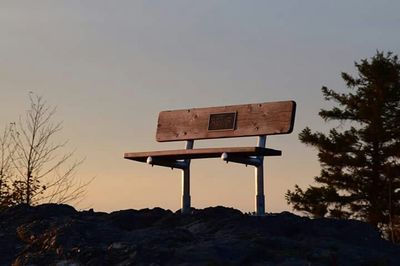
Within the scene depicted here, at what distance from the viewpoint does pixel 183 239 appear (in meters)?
6.78

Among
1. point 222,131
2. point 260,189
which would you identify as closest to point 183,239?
point 260,189

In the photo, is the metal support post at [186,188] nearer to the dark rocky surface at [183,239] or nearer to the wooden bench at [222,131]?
the wooden bench at [222,131]

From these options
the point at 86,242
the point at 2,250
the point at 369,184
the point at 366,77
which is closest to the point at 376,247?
the point at 86,242

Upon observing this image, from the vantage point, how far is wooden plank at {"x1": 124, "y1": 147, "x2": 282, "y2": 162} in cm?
816

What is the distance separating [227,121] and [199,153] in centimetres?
59

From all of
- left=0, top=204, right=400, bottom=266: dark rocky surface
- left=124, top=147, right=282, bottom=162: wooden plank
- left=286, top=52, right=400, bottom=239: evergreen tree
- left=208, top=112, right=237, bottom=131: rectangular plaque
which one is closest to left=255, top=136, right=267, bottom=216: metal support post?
left=124, top=147, right=282, bottom=162: wooden plank

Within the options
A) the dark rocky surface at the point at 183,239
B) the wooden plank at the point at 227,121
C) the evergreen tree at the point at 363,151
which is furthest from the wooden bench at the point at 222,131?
the evergreen tree at the point at 363,151

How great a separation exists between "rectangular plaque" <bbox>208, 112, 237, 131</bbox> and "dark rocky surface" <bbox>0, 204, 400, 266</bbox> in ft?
3.91

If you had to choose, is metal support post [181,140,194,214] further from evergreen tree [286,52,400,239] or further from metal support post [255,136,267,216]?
evergreen tree [286,52,400,239]

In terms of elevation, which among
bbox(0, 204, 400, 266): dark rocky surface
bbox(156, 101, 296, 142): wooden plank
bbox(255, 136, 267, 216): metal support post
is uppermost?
bbox(156, 101, 296, 142): wooden plank

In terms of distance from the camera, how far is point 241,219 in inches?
294

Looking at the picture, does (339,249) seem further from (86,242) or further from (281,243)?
(86,242)

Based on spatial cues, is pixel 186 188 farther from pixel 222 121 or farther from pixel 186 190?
pixel 222 121

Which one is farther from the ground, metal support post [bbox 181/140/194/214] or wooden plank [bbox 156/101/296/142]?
wooden plank [bbox 156/101/296/142]
